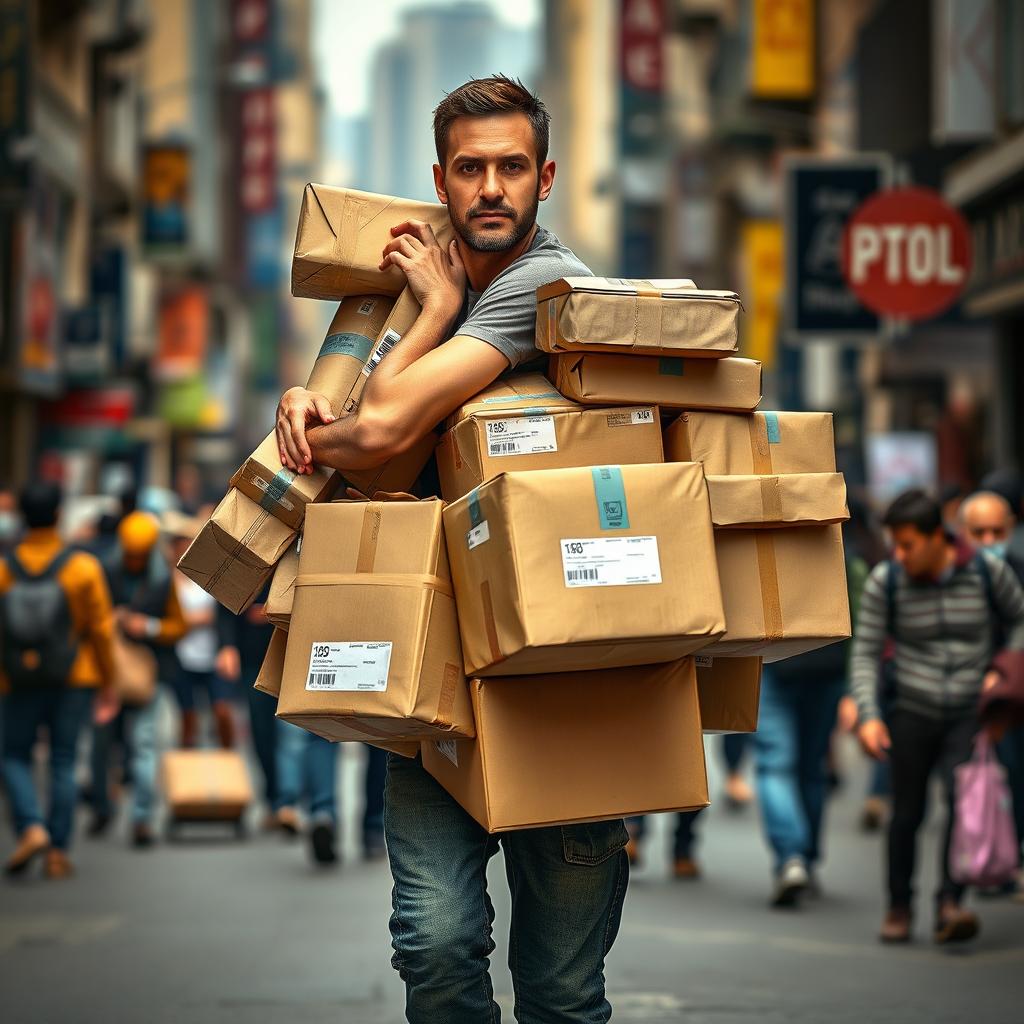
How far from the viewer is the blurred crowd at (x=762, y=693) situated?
810cm

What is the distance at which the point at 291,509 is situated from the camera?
170 inches

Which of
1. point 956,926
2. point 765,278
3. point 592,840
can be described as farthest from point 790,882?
point 765,278

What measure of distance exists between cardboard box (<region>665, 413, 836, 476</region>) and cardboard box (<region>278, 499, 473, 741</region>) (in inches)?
20.7

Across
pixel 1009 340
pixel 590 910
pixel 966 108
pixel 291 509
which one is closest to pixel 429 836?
pixel 590 910

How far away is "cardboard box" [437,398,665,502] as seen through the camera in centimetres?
398

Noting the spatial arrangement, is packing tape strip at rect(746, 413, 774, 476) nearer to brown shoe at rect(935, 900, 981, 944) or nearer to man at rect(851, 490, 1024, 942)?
man at rect(851, 490, 1024, 942)

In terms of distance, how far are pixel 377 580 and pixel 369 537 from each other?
0.34ft

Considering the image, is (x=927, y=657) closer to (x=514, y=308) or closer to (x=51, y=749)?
(x=514, y=308)

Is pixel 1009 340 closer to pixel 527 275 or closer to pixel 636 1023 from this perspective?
pixel 636 1023

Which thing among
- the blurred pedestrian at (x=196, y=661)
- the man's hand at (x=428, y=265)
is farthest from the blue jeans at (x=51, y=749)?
the man's hand at (x=428, y=265)

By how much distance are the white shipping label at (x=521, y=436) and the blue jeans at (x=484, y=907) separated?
0.71 m

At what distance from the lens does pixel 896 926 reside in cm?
822

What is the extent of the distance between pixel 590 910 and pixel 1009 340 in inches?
625

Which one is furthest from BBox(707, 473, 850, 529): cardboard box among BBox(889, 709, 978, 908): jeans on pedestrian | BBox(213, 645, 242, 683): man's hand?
BBox(213, 645, 242, 683): man's hand
